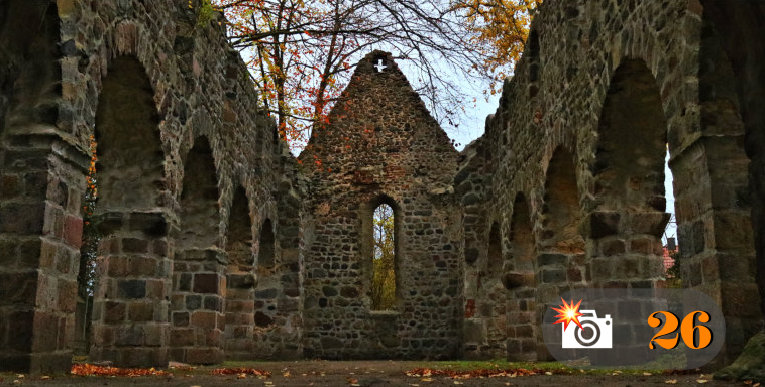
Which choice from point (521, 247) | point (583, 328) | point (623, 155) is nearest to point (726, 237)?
point (623, 155)

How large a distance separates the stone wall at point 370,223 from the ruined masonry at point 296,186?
0.10 m

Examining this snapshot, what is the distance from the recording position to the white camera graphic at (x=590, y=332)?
7768 millimetres

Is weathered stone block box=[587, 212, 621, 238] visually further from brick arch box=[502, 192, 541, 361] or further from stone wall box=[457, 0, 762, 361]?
brick arch box=[502, 192, 541, 361]

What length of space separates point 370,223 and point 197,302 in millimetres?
7916

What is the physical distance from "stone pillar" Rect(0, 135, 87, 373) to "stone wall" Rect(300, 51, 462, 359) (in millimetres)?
11303

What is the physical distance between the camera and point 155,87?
309 inches

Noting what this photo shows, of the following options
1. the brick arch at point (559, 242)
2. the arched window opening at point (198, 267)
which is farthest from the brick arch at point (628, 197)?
the arched window opening at point (198, 267)

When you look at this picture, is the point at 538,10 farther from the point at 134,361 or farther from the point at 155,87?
the point at 134,361

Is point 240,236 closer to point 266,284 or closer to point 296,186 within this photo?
point 266,284

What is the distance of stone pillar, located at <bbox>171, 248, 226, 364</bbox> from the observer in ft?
33.6

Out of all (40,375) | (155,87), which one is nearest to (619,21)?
(155,87)

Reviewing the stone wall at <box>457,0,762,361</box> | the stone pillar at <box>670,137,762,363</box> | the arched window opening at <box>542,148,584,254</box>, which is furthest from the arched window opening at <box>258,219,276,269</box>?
the stone pillar at <box>670,137,762,363</box>

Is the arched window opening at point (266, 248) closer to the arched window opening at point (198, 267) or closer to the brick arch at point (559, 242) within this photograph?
the arched window opening at point (198, 267)

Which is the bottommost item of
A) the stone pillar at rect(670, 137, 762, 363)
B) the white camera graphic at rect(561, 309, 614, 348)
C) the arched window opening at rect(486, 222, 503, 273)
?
the white camera graphic at rect(561, 309, 614, 348)
